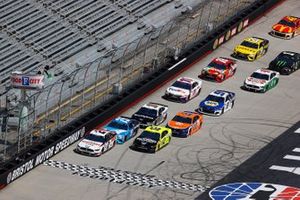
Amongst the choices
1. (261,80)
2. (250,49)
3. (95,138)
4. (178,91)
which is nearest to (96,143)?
(95,138)

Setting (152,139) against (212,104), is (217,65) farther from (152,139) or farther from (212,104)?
(152,139)

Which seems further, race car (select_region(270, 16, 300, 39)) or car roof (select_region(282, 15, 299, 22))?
car roof (select_region(282, 15, 299, 22))

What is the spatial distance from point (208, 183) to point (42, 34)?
23.3 metres

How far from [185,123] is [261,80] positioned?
931cm

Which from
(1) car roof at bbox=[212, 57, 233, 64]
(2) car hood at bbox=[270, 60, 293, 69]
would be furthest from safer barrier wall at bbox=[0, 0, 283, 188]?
(2) car hood at bbox=[270, 60, 293, 69]

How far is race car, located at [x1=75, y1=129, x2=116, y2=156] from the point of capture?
252 feet

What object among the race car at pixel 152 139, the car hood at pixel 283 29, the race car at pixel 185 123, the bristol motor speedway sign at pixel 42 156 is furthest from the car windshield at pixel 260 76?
the bristol motor speedway sign at pixel 42 156

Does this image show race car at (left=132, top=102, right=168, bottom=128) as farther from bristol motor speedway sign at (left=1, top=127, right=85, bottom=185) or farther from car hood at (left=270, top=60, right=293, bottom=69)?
car hood at (left=270, top=60, right=293, bottom=69)

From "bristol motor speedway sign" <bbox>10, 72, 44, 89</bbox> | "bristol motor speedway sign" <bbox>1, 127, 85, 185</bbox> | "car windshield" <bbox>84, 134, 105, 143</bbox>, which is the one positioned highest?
"bristol motor speedway sign" <bbox>10, 72, 44, 89</bbox>

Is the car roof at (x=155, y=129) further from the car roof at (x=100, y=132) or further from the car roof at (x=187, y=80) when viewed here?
the car roof at (x=187, y=80)

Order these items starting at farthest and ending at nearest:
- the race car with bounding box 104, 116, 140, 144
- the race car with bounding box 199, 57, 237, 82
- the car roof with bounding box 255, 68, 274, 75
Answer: the race car with bounding box 199, 57, 237, 82 → the car roof with bounding box 255, 68, 274, 75 → the race car with bounding box 104, 116, 140, 144

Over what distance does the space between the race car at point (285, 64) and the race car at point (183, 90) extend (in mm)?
7285

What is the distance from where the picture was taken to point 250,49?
92.9 meters

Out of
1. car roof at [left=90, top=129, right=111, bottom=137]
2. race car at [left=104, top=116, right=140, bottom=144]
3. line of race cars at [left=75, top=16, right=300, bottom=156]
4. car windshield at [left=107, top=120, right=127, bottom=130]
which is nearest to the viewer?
car roof at [left=90, top=129, right=111, bottom=137]
